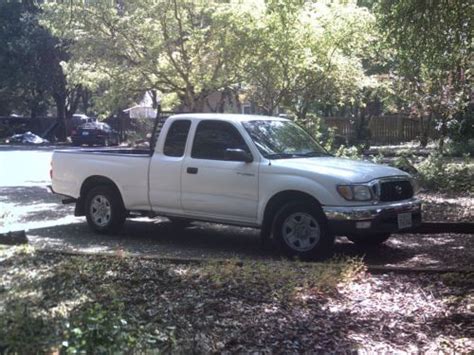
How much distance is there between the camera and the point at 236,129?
8.51 m

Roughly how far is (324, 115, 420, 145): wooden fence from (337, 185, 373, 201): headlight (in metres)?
26.5

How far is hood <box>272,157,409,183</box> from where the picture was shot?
7653mm

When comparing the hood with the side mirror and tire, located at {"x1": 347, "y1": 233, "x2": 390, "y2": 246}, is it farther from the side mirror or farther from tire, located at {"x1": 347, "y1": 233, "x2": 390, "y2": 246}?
tire, located at {"x1": 347, "y1": 233, "x2": 390, "y2": 246}

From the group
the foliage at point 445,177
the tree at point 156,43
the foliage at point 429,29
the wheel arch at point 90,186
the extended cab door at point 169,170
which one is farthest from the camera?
the tree at point 156,43

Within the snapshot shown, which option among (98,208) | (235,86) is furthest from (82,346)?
(235,86)

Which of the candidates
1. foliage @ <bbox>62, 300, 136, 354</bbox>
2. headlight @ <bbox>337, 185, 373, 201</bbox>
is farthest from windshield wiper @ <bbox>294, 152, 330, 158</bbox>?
foliage @ <bbox>62, 300, 136, 354</bbox>

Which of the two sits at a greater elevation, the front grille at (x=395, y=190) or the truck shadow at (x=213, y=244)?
the front grille at (x=395, y=190)

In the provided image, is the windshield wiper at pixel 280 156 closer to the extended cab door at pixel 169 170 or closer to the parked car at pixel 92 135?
the extended cab door at pixel 169 170

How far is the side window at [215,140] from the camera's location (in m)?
8.48

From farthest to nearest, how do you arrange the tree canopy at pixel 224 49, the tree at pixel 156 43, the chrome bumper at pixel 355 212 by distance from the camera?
the tree at pixel 156 43, the tree canopy at pixel 224 49, the chrome bumper at pixel 355 212

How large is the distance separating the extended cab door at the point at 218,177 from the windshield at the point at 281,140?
0.73 feet

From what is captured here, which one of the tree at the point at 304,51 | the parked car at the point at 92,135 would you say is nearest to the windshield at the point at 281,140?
the tree at the point at 304,51

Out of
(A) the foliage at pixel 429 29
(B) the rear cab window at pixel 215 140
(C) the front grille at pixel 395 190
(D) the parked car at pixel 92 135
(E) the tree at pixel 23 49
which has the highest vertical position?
(E) the tree at pixel 23 49

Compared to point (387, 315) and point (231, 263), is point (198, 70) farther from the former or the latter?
point (387, 315)
